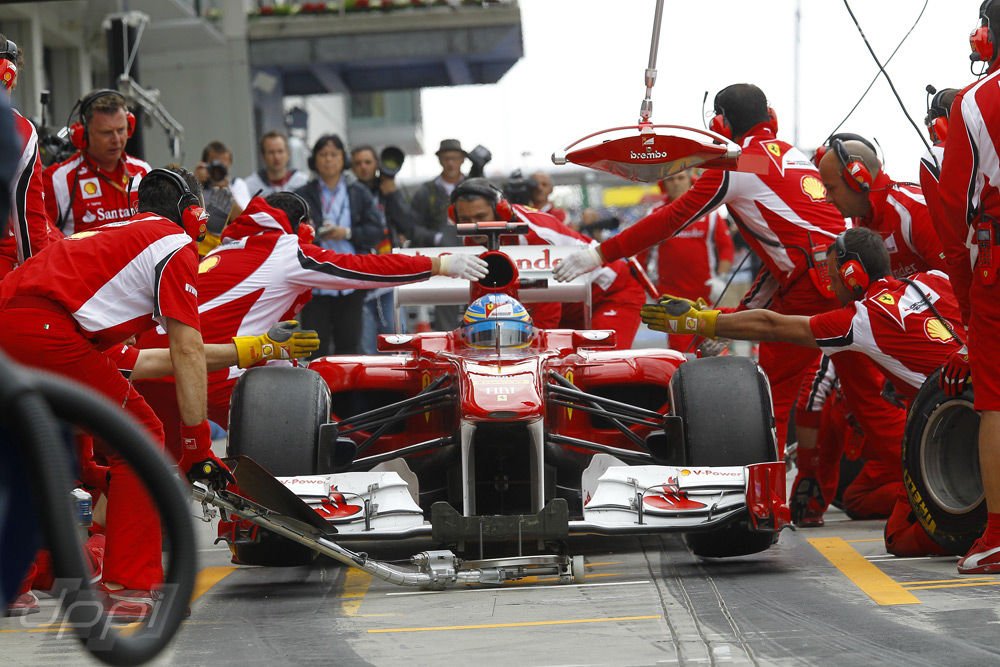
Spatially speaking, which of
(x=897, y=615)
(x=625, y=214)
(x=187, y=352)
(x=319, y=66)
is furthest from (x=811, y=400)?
(x=625, y=214)

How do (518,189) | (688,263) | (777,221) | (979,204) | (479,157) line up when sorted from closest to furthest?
(979,204)
(777,221)
(479,157)
(518,189)
(688,263)

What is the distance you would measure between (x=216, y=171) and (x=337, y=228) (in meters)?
0.97

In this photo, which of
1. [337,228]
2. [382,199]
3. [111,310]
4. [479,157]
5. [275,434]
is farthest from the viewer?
[382,199]

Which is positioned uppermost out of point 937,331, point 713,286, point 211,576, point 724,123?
point 724,123

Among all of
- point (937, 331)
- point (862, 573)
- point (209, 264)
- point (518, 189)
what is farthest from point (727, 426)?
point (518, 189)

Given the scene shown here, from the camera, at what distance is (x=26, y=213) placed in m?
5.77

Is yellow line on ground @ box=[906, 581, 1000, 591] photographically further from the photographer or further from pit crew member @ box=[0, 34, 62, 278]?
the photographer

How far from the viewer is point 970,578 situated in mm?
4984

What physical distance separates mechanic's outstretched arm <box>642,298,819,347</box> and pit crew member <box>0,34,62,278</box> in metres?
2.55

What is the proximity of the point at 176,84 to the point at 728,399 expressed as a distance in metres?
14.9

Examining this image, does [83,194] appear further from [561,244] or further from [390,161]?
[390,161]

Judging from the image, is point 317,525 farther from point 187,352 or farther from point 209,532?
point 209,532

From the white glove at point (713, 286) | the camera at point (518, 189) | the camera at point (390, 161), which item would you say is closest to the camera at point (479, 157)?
the camera at point (518, 189)

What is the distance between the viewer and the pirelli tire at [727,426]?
5.59 m
